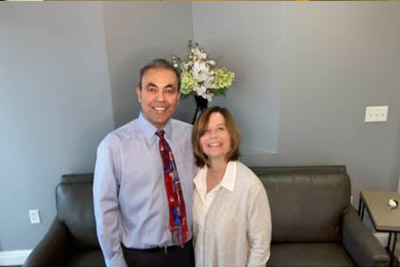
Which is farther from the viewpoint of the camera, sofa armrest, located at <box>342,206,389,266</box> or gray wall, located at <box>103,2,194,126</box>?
gray wall, located at <box>103,2,194,126</box>

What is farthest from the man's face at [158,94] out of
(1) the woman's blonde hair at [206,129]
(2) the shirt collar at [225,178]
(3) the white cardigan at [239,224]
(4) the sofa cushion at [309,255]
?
(4) the sofa cushion at [309,255]

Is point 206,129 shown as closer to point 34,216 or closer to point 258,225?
point 258,225

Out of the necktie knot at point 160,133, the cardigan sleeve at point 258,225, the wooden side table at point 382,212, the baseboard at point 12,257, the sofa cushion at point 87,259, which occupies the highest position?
the necktie knot at point 160,133

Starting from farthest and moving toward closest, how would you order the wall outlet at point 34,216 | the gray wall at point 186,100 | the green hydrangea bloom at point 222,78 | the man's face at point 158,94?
the wall outlet at point 34,216
the green hydrangea bloom at point 222,78
the gray wall at point 186,100
the man's face at point 158,94

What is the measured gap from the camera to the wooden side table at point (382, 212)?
1.54 metres

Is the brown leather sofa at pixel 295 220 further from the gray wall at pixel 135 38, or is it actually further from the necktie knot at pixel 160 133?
the necktie knot at pixel 160 133

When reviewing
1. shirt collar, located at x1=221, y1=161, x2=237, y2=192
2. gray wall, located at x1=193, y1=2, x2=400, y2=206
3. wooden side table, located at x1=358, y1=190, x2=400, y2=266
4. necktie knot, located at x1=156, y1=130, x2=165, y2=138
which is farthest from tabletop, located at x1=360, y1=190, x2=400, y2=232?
necktie knot, located at x1=156, y1=130, x2=165, y2=138

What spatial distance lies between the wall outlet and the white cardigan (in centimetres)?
126

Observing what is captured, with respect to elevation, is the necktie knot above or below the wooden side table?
→ above

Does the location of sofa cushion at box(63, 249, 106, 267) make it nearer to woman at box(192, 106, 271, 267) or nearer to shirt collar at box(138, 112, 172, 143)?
woman at box(192, 106, 271, 267)

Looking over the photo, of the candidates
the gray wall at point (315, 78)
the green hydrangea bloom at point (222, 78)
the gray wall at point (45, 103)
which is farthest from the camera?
the green hydrangea bloom at point (222, 78)

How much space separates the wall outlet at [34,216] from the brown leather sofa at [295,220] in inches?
12.5

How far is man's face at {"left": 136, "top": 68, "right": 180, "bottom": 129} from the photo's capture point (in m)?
1.18

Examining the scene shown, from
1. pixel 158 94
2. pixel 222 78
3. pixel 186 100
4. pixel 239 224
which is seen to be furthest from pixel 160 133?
pixel 186 100
